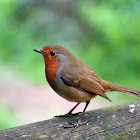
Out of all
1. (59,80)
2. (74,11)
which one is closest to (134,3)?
(59,80)

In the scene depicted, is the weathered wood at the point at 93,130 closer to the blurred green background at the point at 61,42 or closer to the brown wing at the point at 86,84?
the brown wing at the point at 86,84

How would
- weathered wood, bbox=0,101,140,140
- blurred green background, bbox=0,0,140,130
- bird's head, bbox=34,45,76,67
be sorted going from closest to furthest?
weathered wood, bbox=0,101,140,140
bird's head, bbox=34,45,76,67
blurred green background, bbox=0,0,140,130

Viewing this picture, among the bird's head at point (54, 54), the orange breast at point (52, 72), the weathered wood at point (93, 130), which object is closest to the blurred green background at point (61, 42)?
the orange breast at point (52, 72)

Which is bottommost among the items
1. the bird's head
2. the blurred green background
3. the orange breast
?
the orange breast

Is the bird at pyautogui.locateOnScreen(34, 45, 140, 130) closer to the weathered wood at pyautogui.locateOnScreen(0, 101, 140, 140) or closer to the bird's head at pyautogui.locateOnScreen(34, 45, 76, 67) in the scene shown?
the bird's head at pyautogui.locateOnScreen(34, 45, 76, 67)

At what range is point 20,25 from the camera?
8.21 metres

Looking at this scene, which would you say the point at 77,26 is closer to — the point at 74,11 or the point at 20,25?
the point at 74,11

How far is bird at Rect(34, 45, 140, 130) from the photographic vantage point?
331 cm

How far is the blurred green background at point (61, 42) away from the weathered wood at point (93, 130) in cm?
210

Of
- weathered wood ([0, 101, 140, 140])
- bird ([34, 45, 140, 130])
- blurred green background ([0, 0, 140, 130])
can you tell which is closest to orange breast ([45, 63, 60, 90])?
bird ([34, 45, 140, 130])

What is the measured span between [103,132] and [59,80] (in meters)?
0.96

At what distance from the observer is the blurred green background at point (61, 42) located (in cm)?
529

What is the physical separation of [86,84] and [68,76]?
0.77ft

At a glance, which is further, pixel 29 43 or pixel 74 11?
pixel 74 11
